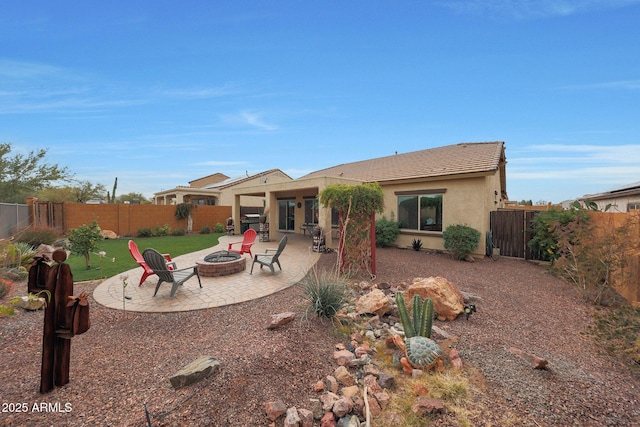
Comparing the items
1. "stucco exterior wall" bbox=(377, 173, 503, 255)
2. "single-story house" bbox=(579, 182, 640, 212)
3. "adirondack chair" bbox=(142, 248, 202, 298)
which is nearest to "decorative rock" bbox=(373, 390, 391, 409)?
"adirondack chair" bbox=(142, 248, 202, 298)

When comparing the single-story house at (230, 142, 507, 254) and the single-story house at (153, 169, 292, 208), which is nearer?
the single-story house at (230, 142, 507, 254)

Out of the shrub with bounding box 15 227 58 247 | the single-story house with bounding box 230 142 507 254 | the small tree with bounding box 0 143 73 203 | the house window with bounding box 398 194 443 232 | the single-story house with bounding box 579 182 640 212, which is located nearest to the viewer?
the shrub with bounding box 15 227 58 247

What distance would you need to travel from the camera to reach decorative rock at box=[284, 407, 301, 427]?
2246 millimetres

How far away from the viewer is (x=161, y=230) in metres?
17.7

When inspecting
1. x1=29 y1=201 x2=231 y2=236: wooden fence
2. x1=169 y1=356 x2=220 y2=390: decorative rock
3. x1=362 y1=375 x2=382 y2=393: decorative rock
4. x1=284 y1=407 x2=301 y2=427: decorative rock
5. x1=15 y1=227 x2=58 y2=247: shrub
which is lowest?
x1=362 y1=375 x2=382 y2=393: decorative rock

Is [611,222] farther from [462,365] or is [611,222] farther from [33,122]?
[33,122]

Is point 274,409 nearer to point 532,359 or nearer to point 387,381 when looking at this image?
point 387,381

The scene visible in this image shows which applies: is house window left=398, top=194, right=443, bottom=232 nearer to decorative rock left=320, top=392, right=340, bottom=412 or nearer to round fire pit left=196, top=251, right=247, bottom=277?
round fire pit left=196, top=251, right=247, bottom=277

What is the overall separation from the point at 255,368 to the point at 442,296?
11.5 feet

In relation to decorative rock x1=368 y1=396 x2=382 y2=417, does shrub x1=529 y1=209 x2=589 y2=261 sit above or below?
above

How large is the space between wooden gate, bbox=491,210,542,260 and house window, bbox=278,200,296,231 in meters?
11.9

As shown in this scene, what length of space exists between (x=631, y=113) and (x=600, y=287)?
8563mm

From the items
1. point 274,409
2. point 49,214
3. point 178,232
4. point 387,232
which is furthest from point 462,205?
point 49,214

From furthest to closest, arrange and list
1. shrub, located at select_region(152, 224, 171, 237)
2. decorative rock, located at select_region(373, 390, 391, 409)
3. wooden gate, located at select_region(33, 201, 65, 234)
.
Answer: shrub, located at select_region(152, 224, 171, 237) → wooden gate, located at select_region(33, 201, 65, 234) → decorative rock, located at select_region(373, 390, 391, 409)
